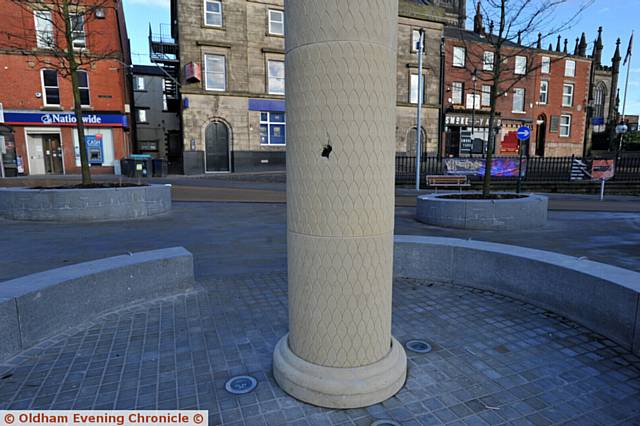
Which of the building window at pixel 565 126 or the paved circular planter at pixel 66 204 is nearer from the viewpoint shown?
the paved circular planter at pixel 66 204

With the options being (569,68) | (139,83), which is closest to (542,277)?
(139,83)

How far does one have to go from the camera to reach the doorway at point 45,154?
77.1 ft

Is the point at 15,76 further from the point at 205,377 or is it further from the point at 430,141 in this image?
the point at 430,141

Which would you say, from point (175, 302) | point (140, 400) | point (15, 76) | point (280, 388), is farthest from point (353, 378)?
point (15, 76)

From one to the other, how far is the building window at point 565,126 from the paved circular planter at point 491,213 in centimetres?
3718

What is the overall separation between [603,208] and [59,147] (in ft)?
94.9

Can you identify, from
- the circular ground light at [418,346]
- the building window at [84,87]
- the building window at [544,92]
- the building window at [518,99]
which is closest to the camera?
the circular ground light at [418,346]

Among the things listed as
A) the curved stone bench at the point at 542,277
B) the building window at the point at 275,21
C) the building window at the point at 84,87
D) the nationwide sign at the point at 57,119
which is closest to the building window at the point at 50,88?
the nationwide sign at the point at 57,119

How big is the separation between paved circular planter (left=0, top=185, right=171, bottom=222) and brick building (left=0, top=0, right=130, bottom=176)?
1573 centimetres

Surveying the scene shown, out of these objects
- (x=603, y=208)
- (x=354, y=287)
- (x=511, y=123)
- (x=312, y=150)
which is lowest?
(x=603, y=208)

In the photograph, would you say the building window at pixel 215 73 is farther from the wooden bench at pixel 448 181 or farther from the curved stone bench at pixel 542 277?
the curved stone bench at pixel 542 277

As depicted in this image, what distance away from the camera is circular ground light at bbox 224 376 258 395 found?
284cm

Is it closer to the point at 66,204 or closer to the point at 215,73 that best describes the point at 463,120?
the point at 215,73

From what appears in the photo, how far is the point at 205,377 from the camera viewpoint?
119 inches
